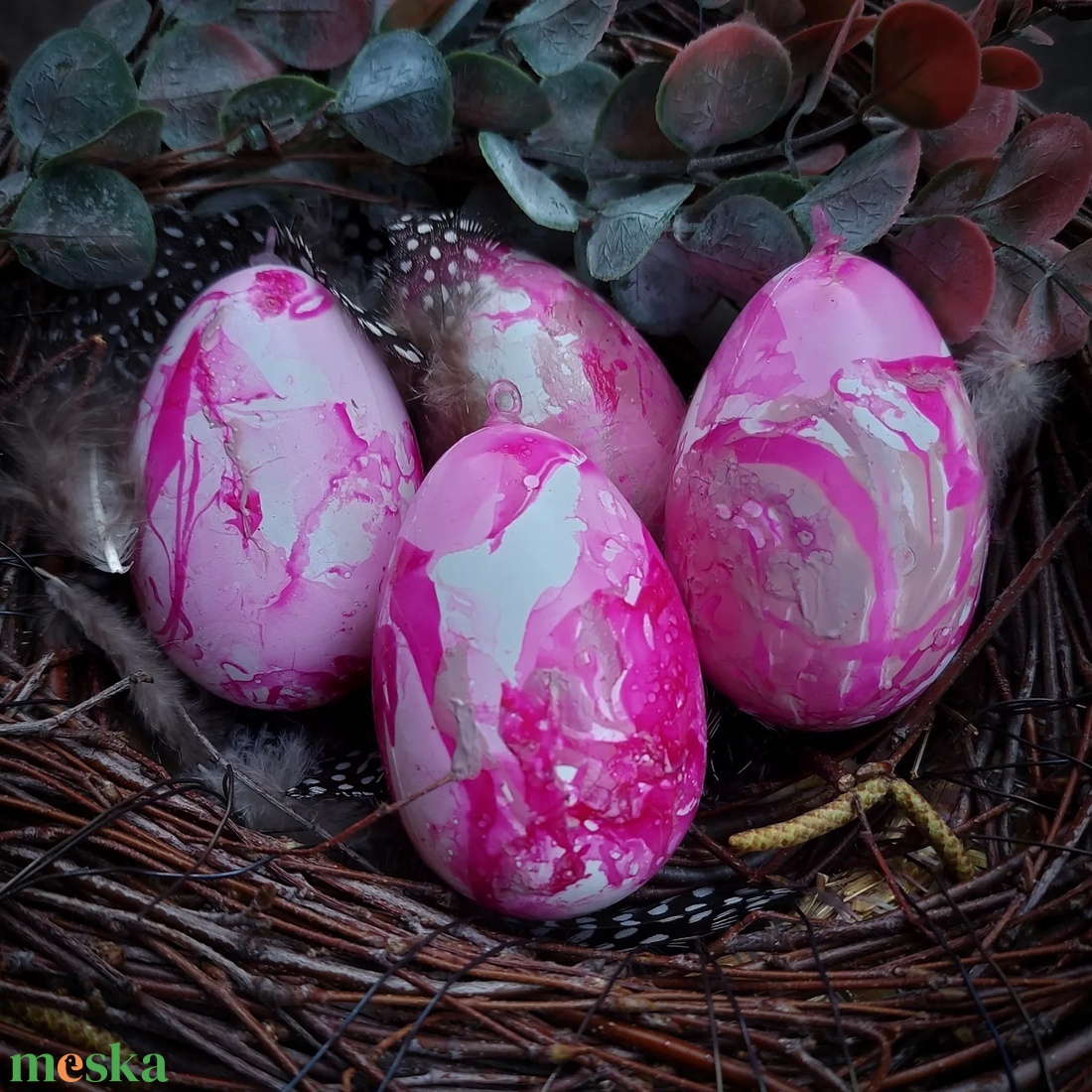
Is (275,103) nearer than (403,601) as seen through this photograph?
No

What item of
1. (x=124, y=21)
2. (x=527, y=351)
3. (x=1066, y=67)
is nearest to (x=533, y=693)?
(x=527, y=351)

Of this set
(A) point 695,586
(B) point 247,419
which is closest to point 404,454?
(B) point 247,419

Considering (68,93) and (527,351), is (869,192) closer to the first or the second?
(527,351)

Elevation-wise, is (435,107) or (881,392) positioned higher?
(435,107)

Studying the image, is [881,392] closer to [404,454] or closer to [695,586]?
[695,586]

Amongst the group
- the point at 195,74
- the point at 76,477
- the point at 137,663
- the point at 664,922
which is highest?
the point at 195,74

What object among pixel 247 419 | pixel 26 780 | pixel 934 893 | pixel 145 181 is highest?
pixel 145 181

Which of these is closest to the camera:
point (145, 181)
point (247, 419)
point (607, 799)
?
point (607, 799)
